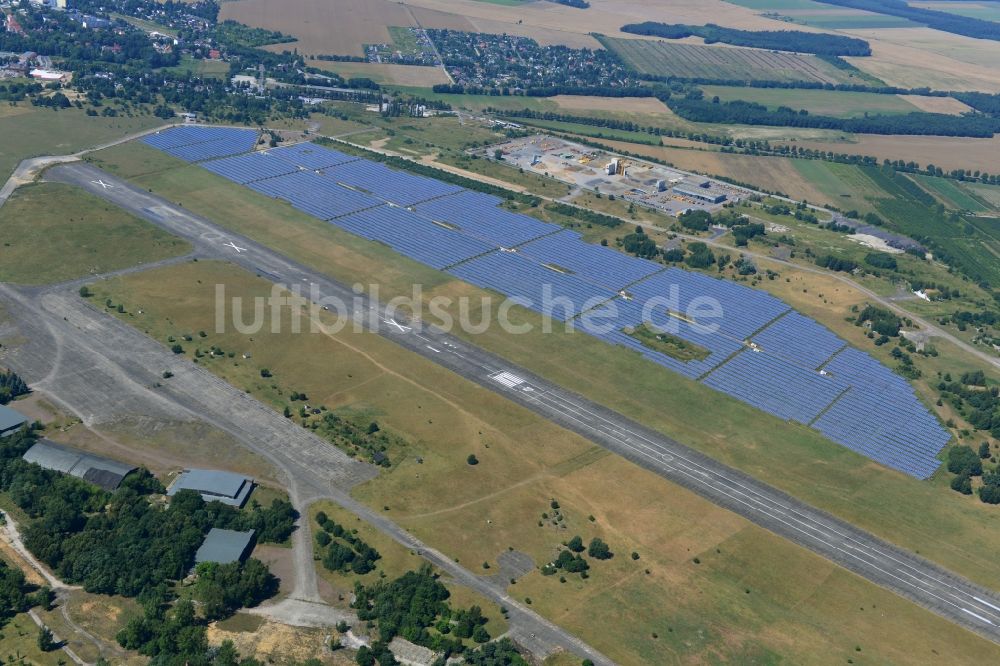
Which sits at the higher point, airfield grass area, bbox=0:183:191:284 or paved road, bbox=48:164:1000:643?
airfield grass area, bbox=0:183:191:284

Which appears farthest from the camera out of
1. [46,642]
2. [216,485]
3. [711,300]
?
[711,300]

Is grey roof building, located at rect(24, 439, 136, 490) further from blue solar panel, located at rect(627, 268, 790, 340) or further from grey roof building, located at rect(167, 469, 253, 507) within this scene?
blue solar panel, located at rect(627, 268, 790, 340)

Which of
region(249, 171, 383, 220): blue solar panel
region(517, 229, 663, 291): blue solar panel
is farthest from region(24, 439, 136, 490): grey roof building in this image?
region(517, 229, 663, 291): blue solar panel

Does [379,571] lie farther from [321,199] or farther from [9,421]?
[321,199]

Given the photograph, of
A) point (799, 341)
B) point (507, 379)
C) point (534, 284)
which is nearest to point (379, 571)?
point (507, 379)

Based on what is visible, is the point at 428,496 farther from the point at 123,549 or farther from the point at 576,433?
the point at 123,549

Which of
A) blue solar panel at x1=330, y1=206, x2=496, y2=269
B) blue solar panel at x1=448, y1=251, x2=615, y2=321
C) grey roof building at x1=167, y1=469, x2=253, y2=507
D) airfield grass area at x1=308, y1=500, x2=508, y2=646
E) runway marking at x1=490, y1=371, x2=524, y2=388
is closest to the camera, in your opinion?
airfield grass area at x1=308, y1=500, x2=508, y2=646
